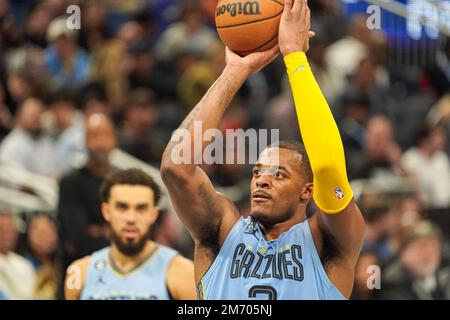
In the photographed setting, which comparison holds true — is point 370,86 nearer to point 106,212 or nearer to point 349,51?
point 349,51

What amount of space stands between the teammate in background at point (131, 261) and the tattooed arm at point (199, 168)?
1326 mm

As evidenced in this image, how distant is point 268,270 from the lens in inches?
187

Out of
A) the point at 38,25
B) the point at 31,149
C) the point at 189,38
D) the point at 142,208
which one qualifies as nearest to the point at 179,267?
the point at 142,208

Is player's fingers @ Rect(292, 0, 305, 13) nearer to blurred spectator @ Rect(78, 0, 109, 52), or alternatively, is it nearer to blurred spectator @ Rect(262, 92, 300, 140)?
blurred spectator @ Rect(262, 92, 300, 140)

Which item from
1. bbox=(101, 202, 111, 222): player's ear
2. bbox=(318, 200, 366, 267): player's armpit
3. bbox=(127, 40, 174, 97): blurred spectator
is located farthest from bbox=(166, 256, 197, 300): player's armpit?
bbox=(127, 40, 174, 97): blurred spectator

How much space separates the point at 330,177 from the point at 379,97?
22.4 ft

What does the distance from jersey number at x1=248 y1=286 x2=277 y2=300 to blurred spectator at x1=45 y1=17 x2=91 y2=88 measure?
7656 millimetres

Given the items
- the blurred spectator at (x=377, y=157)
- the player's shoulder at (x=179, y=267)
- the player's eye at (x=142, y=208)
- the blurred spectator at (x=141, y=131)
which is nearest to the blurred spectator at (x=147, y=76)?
the blurred spectator at (x=141, y=131)

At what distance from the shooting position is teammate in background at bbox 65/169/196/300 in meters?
6.21

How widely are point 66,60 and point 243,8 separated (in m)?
7.59
